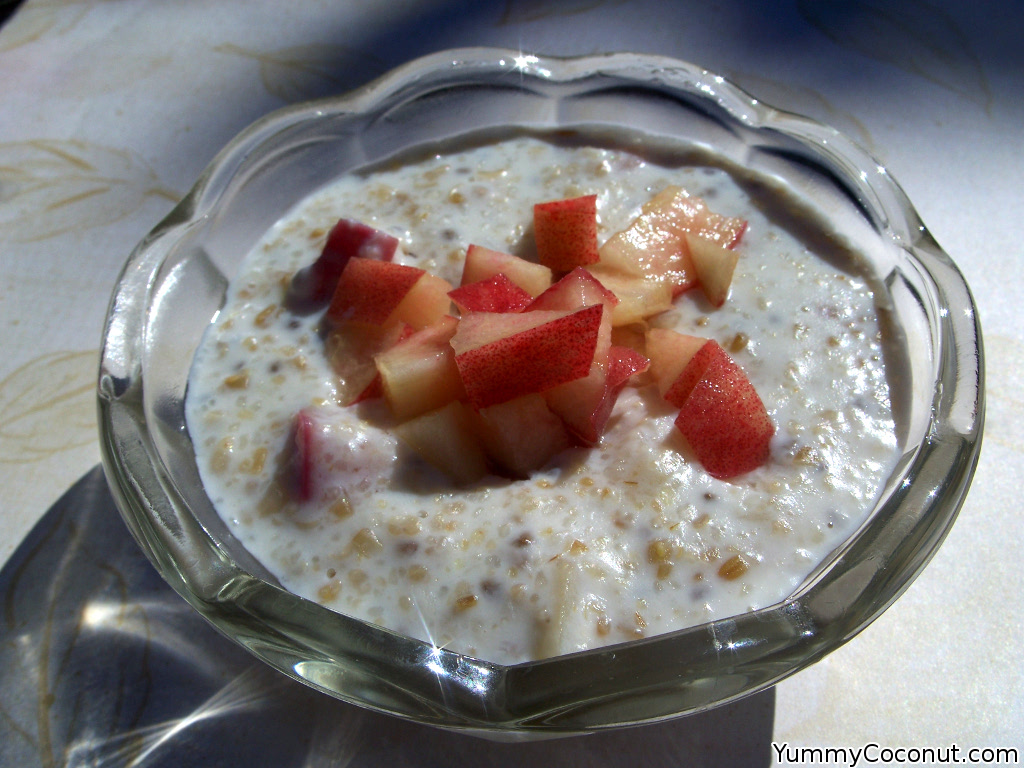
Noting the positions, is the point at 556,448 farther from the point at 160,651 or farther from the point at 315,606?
the point at 160,651

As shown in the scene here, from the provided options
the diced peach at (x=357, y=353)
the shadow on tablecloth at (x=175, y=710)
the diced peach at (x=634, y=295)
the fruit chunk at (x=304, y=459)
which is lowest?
the shadow on tablecloth at (x=175, y=710)

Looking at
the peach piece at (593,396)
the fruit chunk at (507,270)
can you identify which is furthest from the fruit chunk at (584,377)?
the fruit chunk at (507,270)

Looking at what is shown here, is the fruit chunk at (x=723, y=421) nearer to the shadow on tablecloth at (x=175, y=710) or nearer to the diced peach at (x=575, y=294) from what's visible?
the diced peach at (x=575, y=294)

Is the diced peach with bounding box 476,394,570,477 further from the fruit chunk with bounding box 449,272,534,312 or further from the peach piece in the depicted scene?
the fruit chunk with bounding box 449,272,534,312

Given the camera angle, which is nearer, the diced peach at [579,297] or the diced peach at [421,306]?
the diced peach at [579,297]

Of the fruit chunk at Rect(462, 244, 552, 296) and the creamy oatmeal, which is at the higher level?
the fruit chunk at Rect(462, 244, 552, 296)

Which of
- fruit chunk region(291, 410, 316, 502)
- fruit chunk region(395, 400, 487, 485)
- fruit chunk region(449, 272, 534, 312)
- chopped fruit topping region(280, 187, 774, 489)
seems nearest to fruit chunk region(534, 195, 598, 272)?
chopped fruit topping region(280, 187, 774, 489)

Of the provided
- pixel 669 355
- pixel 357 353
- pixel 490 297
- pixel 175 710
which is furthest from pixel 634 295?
pixel 175 710
